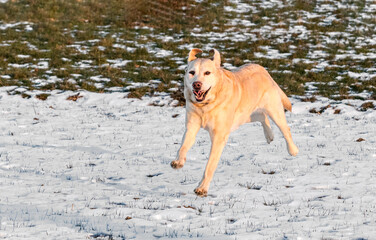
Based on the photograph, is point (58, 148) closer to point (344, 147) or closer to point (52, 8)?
point (344, 147)

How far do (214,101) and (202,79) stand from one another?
49 cm

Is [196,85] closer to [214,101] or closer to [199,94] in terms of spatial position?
[199,94]

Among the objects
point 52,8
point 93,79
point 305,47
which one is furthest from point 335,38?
point 52,8

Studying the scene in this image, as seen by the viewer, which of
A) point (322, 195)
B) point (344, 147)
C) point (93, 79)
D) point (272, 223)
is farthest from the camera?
point (93, 79)

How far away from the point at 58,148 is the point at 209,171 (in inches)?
166

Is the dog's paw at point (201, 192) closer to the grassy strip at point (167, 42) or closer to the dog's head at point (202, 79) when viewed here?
the dog's head at point (202, 79)

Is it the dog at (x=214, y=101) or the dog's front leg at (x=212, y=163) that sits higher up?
the dog at (x=214, y=101)

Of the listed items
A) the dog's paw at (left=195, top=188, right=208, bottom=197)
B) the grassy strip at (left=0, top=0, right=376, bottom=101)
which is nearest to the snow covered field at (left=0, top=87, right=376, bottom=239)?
the dog's paw at (left=195, top=188, right=208, bottom=197)

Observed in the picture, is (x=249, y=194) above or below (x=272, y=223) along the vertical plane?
below

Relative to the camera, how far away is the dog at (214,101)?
17.9 feet

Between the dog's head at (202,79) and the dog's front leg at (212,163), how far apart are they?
0.56 meters

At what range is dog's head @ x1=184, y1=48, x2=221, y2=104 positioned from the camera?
5.36 meters

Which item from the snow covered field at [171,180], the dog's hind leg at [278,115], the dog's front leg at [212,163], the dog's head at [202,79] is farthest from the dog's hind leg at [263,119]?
the dog's head at [202,79]

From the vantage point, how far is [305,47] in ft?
61.3
